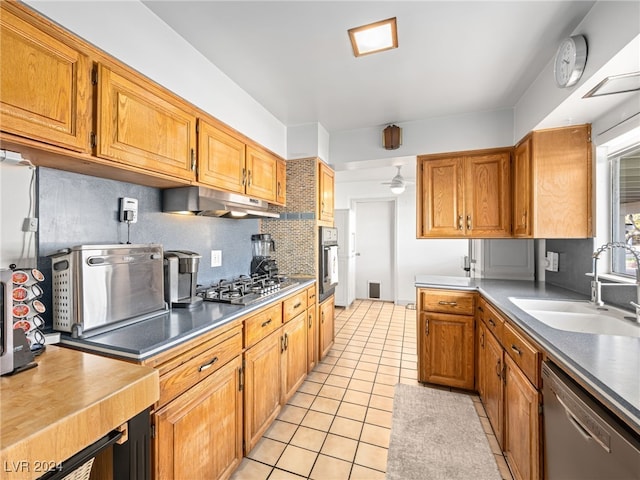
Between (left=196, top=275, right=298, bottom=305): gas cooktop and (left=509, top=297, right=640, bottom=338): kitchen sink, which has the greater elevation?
(left=196, top=275, right=298, bottom=305): gas cooktop

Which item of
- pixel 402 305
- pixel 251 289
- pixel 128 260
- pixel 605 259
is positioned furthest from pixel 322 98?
pixel 402 305

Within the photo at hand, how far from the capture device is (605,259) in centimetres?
192

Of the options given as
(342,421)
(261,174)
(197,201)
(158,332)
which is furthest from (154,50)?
(342,421)

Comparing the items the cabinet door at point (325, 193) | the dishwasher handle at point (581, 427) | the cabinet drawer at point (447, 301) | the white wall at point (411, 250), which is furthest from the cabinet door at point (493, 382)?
the white wall at point (411, 250)

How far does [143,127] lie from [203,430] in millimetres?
1474

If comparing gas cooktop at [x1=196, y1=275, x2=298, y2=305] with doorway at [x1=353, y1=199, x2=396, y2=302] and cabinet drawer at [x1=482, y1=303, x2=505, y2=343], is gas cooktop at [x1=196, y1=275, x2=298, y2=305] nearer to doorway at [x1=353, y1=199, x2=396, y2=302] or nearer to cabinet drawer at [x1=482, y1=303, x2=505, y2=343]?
cabinet drawer at [x1=482, y1=303, x2=505, y2=343]

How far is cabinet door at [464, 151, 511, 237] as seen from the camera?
8.16 ft

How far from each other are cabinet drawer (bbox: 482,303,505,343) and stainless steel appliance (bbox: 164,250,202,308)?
183 centimetres

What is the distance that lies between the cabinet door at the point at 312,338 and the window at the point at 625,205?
7.30 feet

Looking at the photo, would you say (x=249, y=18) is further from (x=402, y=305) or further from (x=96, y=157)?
(x=402, y=305)

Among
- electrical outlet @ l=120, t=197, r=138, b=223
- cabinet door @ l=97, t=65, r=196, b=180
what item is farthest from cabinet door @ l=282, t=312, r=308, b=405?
cabinet door @ l=97, t=65, r=196, b=180

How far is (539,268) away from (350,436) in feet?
7.42

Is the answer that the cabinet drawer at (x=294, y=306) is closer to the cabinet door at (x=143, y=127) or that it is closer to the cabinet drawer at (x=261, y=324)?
the cabinet drawer at (x=261, y=324)

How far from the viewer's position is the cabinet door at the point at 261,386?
5.41ft
